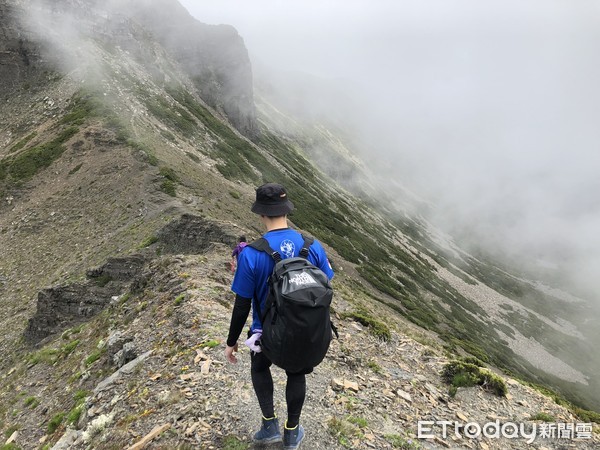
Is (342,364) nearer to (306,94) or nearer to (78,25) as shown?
(78,25)

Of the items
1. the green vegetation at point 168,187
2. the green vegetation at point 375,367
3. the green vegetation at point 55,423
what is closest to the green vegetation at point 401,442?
the green vegetation at point 375,367

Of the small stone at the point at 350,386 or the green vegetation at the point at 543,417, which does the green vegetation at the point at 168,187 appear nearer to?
the small stone at the point at 350,386

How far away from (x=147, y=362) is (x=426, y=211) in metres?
158

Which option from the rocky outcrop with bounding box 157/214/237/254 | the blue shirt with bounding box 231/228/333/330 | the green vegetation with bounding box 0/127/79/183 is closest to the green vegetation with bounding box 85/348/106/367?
the rocky outcrop with bounding box 157/214/237/254

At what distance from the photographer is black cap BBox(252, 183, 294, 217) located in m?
4.84

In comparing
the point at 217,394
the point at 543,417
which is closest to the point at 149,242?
the point at 217,394

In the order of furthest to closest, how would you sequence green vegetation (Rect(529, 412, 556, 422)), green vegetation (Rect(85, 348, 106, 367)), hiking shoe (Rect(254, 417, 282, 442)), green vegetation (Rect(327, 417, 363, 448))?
green vegetation (Rect(85, 348, 106, 367)) < green vegetation (Rect(529, 412, 556, 422)) < green vegetation (Rect(327, 417, 363, 448)) < hiking shoe (Rect(254, 417, 282, 442))

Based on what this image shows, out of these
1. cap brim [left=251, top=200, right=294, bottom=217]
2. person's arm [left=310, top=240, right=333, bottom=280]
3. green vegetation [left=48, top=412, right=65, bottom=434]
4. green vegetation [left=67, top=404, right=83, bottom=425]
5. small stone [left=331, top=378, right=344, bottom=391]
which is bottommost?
green vegetation [left=48, top=412, right=65, bottom=434]

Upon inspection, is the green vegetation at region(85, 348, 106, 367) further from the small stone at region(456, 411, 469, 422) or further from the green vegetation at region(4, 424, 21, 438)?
the small stone at region(456, 411, 469, 422)

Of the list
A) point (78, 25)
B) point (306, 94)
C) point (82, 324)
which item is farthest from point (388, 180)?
point (82, 324)

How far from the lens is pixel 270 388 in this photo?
5.29 m

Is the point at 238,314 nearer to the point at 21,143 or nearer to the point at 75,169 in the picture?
the point at 75,169

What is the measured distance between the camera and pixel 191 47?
80625 millimetres

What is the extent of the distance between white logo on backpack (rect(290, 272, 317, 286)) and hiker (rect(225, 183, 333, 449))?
19.1 inches
